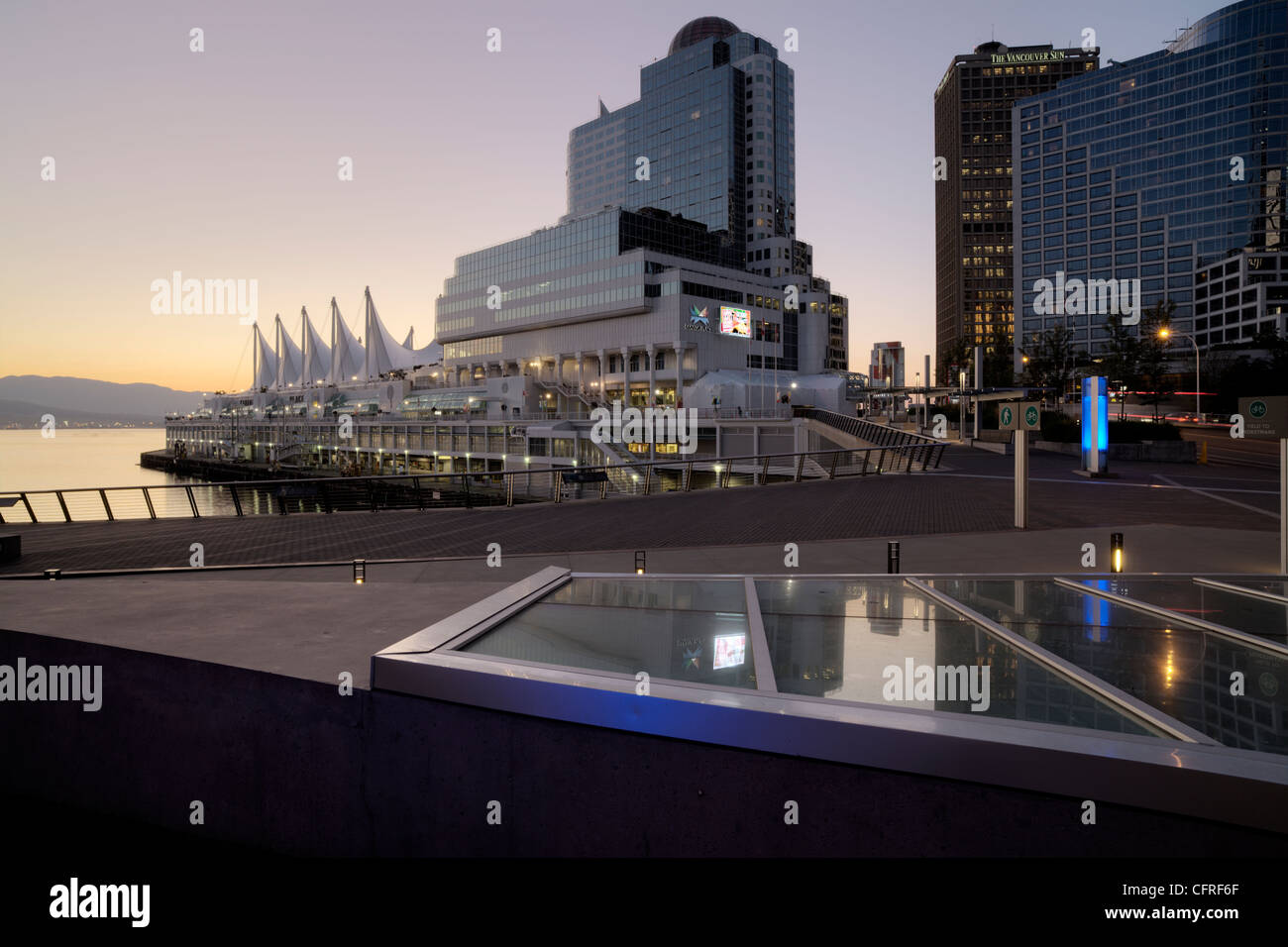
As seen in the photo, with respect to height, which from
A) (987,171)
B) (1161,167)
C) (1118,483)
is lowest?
(1118,483)

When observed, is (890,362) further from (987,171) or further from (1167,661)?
(1167,661)

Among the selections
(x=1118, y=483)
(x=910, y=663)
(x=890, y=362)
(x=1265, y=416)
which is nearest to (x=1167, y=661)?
(x=910, y=663)

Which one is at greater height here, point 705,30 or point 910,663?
point 705,30

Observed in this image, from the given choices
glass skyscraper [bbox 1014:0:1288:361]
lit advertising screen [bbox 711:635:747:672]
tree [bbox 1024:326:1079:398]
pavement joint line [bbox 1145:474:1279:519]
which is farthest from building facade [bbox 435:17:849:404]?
lit advertising screen [bbox 711:635:747:672]

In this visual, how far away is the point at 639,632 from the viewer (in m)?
4.61

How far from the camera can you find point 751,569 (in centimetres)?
1059

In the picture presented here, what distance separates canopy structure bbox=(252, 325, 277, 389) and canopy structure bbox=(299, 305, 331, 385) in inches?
467

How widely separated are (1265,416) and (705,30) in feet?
553

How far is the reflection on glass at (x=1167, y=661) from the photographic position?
3314 mm

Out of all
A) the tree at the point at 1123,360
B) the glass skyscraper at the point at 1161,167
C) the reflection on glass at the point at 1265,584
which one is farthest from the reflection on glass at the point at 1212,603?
the glass skyscraper at the point at 1161,167

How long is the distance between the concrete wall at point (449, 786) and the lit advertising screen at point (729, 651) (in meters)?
0.73
